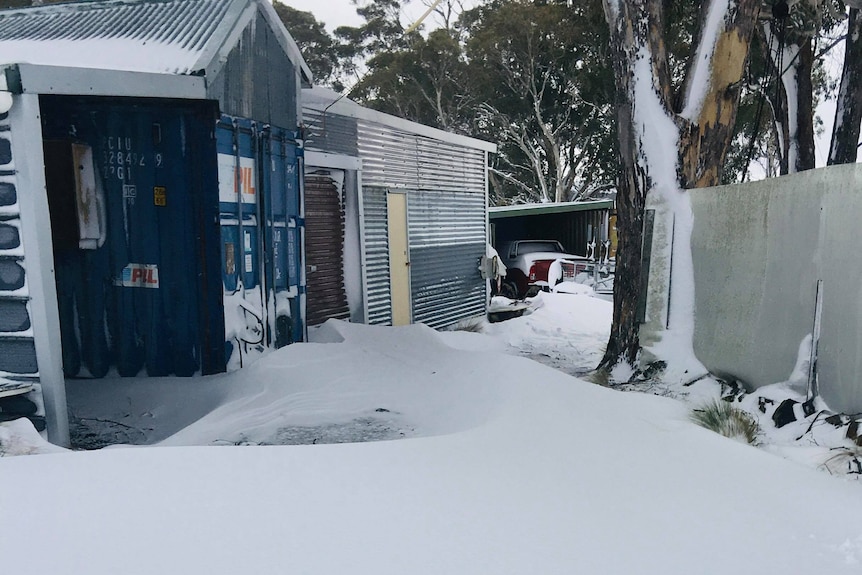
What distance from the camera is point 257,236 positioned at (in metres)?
6.62

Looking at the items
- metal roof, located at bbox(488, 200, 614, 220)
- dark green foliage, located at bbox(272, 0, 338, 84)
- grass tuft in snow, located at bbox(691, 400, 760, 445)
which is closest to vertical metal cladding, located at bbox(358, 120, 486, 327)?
metal roof, located at bbox(488, 200, 614, 220)

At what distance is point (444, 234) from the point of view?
12211 millimetres

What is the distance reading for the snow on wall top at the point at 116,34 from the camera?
17.8 ft

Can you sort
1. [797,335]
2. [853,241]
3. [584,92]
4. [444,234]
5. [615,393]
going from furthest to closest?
1. [584,92]
2. [444,234]
3. [615,393]
4. [797,335]
5. [853,241]

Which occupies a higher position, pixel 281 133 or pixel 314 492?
pixel 281 133

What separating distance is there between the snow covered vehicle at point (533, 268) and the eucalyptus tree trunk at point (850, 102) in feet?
21.2

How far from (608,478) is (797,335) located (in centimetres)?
219

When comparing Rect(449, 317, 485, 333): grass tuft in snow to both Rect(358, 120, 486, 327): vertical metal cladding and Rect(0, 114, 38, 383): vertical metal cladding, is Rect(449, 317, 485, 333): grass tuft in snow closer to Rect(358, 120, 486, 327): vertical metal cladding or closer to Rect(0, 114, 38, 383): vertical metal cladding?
Rect(358, 120, 486, 327): vertical metal cladding

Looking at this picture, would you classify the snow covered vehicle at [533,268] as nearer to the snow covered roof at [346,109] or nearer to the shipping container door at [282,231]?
the snow covered roof at [346,109]

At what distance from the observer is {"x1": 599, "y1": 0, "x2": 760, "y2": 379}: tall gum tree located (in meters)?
6.92

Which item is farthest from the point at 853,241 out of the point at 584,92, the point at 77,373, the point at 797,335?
the point at 584,92

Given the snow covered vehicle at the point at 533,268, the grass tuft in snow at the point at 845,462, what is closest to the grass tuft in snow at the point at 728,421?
the grass tuft in snow at the point at 845,462

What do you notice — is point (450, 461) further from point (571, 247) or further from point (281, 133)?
point (571, 247)

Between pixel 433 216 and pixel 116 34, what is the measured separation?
6.59 m
